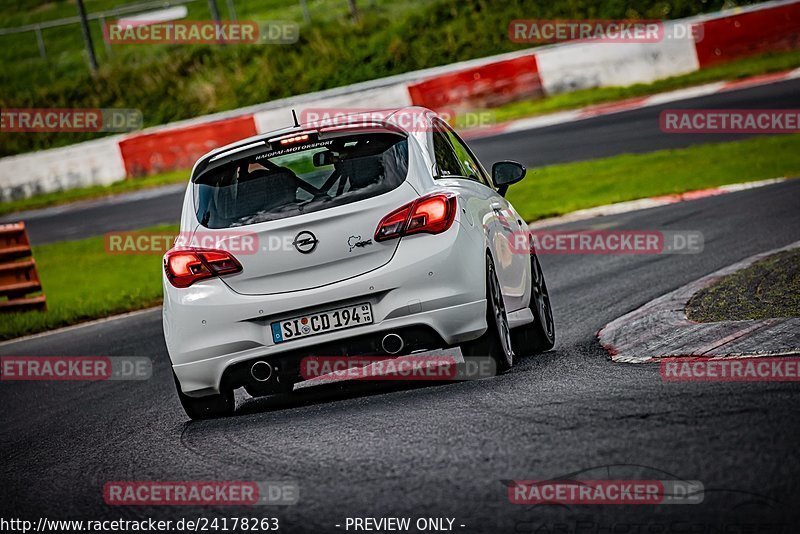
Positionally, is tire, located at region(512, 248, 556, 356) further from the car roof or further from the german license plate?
the german license plate

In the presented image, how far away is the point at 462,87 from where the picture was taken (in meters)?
28.4

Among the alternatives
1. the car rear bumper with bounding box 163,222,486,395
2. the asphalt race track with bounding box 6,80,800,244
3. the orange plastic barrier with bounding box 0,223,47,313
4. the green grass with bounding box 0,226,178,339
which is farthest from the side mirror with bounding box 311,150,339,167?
the asphalt race track with bounding box 6,80,800,244

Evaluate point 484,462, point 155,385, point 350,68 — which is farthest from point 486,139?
point 484,462

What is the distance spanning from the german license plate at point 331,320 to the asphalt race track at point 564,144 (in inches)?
576

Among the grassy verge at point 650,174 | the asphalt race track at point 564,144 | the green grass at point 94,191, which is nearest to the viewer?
the grassy verge at point 650,174

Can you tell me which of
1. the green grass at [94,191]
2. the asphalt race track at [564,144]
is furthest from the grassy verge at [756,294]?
the green grass at [94,191]

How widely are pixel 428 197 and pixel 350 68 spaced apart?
28.8m

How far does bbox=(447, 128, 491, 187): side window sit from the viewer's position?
8509 millimetres

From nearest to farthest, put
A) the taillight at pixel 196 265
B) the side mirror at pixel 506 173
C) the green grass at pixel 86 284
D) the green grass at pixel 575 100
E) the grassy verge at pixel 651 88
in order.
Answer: the taillight at pixel 196 265
the side mirror at pixel 506 173
the green grass at pixel 86 284
the grassy verge at pixel 651 88
the green grass at pixel 575 100

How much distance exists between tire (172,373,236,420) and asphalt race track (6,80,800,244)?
14373 mm

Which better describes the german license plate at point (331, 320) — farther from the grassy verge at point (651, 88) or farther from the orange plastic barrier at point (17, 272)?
the grassy verge at point (651, 88)

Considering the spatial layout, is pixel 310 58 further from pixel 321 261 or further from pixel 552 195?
pixel 321 261

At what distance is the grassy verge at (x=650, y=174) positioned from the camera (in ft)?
58.9

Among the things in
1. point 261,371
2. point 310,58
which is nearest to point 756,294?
point 261,371
